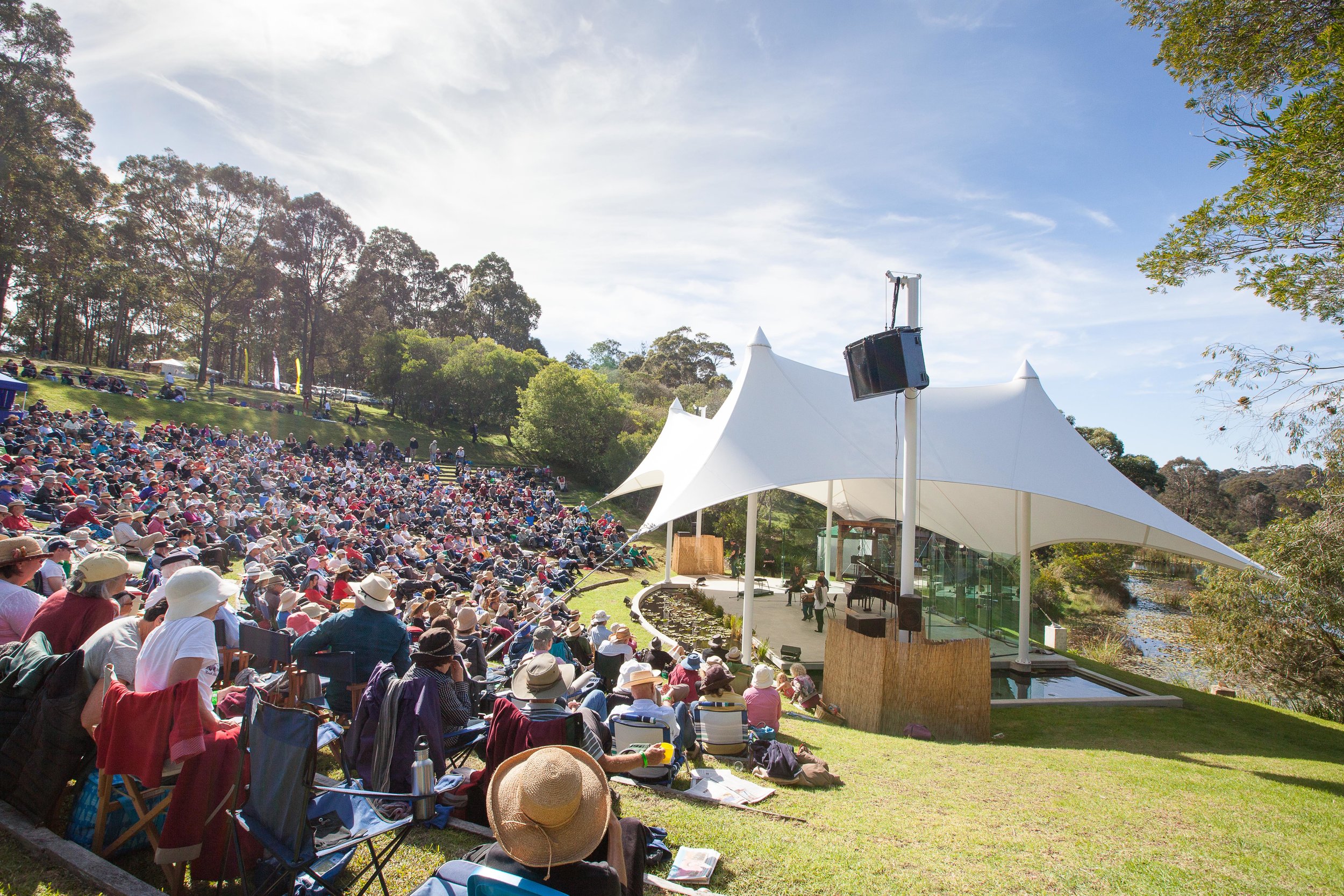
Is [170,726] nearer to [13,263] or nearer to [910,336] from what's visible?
→ [910,336]

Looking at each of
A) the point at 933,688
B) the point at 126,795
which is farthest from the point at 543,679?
the point at 933,688

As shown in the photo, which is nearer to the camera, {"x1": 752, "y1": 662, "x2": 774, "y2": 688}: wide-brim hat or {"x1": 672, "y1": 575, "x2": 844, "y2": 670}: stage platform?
{"x1": 752, "y1": 662, "x2": 774, "y2": 688}: wide-brim hat

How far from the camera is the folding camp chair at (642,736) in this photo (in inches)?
185

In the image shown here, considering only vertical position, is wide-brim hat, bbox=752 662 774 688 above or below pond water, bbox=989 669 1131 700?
above

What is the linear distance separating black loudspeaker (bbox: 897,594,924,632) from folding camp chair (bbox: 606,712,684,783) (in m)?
4.56

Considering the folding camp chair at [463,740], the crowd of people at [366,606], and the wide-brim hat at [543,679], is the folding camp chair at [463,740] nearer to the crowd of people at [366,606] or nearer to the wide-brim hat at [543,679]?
the crowd of people at [366,606]

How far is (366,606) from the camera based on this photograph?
14.8 ft

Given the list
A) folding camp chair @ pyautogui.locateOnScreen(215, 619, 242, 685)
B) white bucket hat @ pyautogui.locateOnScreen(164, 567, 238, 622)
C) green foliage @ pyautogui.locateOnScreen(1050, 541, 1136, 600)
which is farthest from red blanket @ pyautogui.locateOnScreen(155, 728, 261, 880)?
green foliage @ pyautogui.locateOnScreen(1050, 541, 1136, 600)

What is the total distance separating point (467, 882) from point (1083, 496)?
1029 cm

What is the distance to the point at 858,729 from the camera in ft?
27.2

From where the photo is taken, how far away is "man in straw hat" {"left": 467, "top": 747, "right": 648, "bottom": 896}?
2.16 m

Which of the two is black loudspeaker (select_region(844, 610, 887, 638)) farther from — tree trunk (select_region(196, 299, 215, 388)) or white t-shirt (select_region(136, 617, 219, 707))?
tree trunk (select_region(196, 299, 215, 388))

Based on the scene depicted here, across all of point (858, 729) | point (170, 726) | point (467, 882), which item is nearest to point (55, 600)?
point (170, 726)

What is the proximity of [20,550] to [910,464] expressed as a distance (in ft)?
28.6
